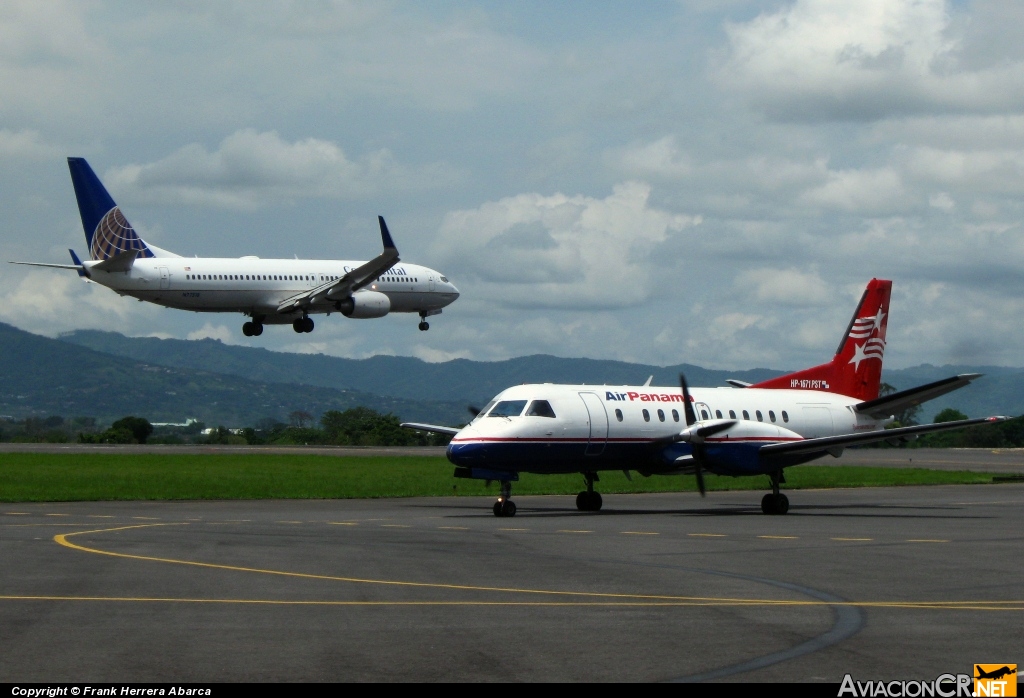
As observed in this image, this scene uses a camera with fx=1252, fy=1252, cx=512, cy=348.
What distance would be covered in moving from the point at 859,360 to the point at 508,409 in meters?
14.0

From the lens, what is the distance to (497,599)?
14719mm

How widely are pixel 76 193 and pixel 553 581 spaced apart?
2153 inches

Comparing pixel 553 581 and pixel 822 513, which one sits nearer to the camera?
pixel 553 581

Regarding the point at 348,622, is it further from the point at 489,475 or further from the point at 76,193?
the point at 76,193

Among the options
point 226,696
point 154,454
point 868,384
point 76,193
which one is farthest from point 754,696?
point 76,193

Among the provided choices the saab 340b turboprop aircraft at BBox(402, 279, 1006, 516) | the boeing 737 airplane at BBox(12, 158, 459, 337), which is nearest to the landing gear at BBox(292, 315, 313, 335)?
the boeing 737 airplane at BBox(12, 158, 459, 337)

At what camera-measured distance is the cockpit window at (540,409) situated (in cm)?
3083

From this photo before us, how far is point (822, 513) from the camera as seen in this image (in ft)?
108

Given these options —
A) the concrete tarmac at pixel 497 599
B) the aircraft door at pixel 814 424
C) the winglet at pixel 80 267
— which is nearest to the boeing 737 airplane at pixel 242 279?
the winglet at pixel 80 267

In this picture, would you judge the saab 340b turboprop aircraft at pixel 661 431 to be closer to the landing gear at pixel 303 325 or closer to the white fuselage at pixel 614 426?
the white fuselage at pixel 614 426

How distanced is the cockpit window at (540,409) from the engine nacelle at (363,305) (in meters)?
34.1

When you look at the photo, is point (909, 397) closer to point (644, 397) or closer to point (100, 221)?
point (644, 397)

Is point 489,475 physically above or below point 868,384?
below

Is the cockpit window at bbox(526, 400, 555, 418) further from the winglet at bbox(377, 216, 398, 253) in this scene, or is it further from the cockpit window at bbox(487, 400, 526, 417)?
the winglet at bbox(377, 216, 398, 253)
